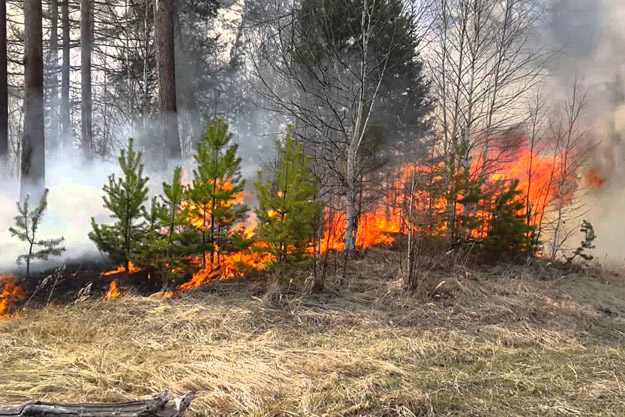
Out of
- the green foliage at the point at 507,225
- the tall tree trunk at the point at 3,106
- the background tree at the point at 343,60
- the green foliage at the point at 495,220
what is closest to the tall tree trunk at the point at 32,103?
the tall tree trunk at the point at 3,106

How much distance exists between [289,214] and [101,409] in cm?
373

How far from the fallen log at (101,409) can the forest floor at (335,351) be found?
0.55 metres

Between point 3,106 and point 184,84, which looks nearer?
point 3,106

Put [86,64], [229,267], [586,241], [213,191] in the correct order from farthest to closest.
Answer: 1. [86,64]
2. [586,241]
3. [229,267]
4. [213,191]

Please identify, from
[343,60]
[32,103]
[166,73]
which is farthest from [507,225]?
[32,103]

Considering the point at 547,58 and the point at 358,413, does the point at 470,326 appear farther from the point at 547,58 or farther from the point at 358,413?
the point at 547,58

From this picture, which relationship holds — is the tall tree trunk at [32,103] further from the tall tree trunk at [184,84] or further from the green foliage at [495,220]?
the green foliage at [495,220]

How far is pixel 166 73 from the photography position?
8.78m

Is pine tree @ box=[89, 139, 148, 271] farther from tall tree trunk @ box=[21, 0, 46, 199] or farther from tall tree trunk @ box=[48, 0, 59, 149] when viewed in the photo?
tall tree trunk @ box=[48, 0, 59, 149]

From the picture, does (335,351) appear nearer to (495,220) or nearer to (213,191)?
(213,191)

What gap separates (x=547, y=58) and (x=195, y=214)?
29.7 feet

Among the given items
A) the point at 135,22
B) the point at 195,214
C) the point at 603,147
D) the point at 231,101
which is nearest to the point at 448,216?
the point at 195,214

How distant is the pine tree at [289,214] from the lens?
5.75 meters

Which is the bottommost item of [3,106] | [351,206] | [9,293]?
[9,293]
